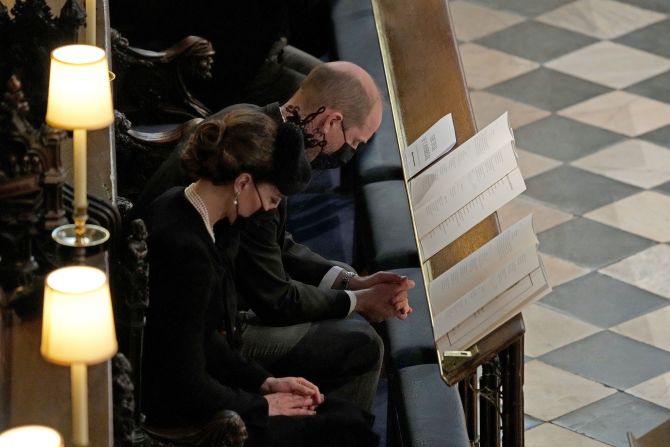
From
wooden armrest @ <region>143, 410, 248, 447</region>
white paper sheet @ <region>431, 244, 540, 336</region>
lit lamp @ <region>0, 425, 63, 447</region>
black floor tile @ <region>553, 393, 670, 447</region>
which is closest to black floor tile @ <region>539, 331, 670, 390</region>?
black floor tile @ <region>553, 393, 670, 447</region>

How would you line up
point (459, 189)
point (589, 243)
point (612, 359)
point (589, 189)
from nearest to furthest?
1. point (459, 189)
2. point (612, 359)
3. point (589, 243)
4. point (589, 189)

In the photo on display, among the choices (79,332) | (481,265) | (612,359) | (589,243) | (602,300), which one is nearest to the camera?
(79,332)

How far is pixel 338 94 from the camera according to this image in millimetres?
4750

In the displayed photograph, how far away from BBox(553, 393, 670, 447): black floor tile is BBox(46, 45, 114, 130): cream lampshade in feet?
9.69

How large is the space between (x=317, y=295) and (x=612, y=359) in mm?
1841

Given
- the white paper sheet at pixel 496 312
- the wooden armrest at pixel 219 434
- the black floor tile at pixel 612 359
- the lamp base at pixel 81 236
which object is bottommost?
the black floor tile at pixel 612 359

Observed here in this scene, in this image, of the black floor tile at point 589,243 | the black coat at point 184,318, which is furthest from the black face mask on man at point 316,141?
the black floor tile at point 589,243

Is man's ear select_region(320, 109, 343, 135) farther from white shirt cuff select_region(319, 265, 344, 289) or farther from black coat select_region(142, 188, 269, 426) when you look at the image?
black coat select_region(142, 188, 269, 426)

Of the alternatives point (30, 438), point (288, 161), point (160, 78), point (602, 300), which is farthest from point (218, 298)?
point (602, 300)

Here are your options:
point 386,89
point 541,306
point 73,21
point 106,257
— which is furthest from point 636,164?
point 106,257

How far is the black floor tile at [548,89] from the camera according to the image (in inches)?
319

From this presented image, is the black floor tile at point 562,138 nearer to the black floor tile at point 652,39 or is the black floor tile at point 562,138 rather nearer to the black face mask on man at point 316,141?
the black floor tile at point 652,39

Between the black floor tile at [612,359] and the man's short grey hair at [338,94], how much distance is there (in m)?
1.73

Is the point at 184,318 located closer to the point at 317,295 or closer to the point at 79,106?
the point at 79,106
